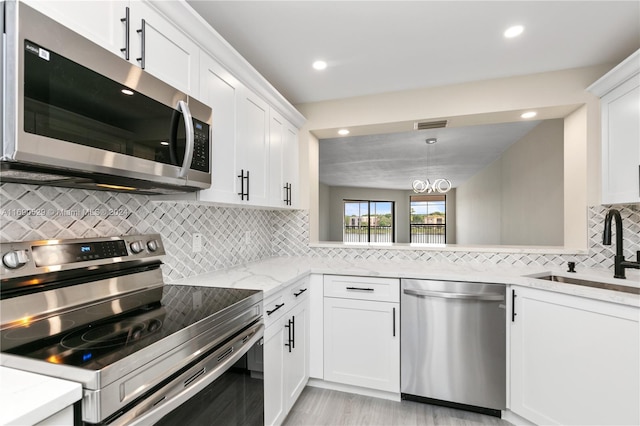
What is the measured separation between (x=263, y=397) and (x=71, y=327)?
924 millimetres

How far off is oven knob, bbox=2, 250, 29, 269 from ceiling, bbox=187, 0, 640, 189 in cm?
148

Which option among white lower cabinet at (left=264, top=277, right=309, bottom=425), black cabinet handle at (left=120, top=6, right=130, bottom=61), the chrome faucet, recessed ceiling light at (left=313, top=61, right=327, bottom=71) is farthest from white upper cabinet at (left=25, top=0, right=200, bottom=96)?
the chrome faucet

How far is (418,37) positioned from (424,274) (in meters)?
1.58

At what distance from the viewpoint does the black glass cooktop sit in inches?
30.1

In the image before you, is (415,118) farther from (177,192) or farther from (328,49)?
(177,192)

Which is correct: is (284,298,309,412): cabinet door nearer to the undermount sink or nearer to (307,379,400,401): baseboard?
(307,379,400,401): baseboard

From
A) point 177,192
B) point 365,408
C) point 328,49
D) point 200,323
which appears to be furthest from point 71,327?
point 328,49

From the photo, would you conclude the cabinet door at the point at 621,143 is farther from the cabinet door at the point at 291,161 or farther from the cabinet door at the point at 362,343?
the cabinet door at the point at 291,161

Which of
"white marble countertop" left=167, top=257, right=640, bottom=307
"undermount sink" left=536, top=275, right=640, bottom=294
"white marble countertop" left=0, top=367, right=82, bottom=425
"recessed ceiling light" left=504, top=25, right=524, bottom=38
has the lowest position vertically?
"undermount sink" left=536, top=275, right=640, bottom=294

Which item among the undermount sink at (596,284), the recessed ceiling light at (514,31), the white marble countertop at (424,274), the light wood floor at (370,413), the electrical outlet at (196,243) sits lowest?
the light wood floor at (370,413)

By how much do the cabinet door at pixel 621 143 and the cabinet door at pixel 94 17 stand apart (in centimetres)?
281

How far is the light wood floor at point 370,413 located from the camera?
1937 millimetres

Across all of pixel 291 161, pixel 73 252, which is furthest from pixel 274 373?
Result: pixel 291 161

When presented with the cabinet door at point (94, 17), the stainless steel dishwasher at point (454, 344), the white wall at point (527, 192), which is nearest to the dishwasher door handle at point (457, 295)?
the stainless steel dishwasher at point (454, 344)
